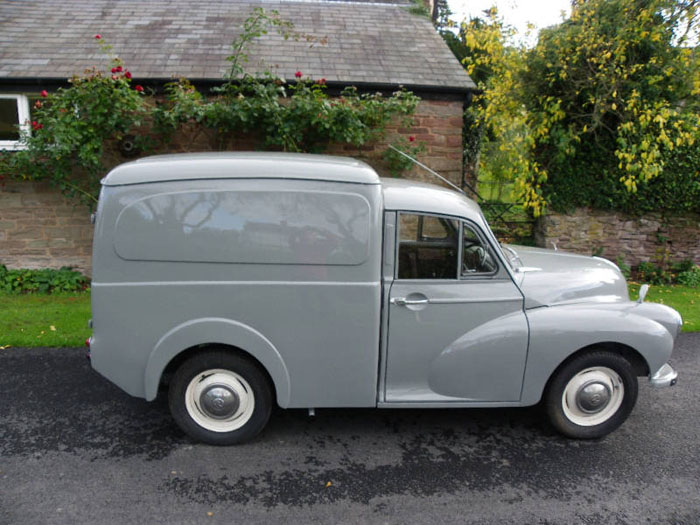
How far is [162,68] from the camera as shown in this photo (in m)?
8.33

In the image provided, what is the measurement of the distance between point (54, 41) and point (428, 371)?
28.8ft

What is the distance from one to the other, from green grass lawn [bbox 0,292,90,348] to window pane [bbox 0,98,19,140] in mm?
2574

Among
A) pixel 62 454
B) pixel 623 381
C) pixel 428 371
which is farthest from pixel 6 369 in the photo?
pixel 623 381

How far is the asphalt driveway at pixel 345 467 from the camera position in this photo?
3223 mm

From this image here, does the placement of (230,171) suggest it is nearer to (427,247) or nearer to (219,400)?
(427,247)

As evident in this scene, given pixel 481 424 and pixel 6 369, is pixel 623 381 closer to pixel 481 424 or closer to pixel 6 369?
pixel 481 424

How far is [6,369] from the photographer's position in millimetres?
5297

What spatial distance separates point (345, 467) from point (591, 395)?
191 centimetres

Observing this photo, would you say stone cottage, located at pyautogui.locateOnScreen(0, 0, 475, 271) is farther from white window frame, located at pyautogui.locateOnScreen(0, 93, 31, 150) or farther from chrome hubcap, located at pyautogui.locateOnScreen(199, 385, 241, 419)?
chrome hubcap, located at pyautogui.locateOnScreen(199, 385, 241, 419)

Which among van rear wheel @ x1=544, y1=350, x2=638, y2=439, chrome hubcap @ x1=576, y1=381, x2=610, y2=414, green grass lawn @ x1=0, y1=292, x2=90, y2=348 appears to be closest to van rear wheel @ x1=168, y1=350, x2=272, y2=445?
van rear wheel @ x1=544, y1=350, x2=638, y2=439

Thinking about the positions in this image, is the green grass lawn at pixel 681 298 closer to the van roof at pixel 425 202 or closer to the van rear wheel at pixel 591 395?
the van rear wheel at pixel 591 395

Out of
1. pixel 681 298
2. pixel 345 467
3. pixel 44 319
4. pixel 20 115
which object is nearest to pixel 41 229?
pixel 20 115

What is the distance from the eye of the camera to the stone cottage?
8266mm

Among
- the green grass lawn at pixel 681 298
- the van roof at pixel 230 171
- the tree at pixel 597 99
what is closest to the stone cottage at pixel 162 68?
the tree at pixel 597 99
